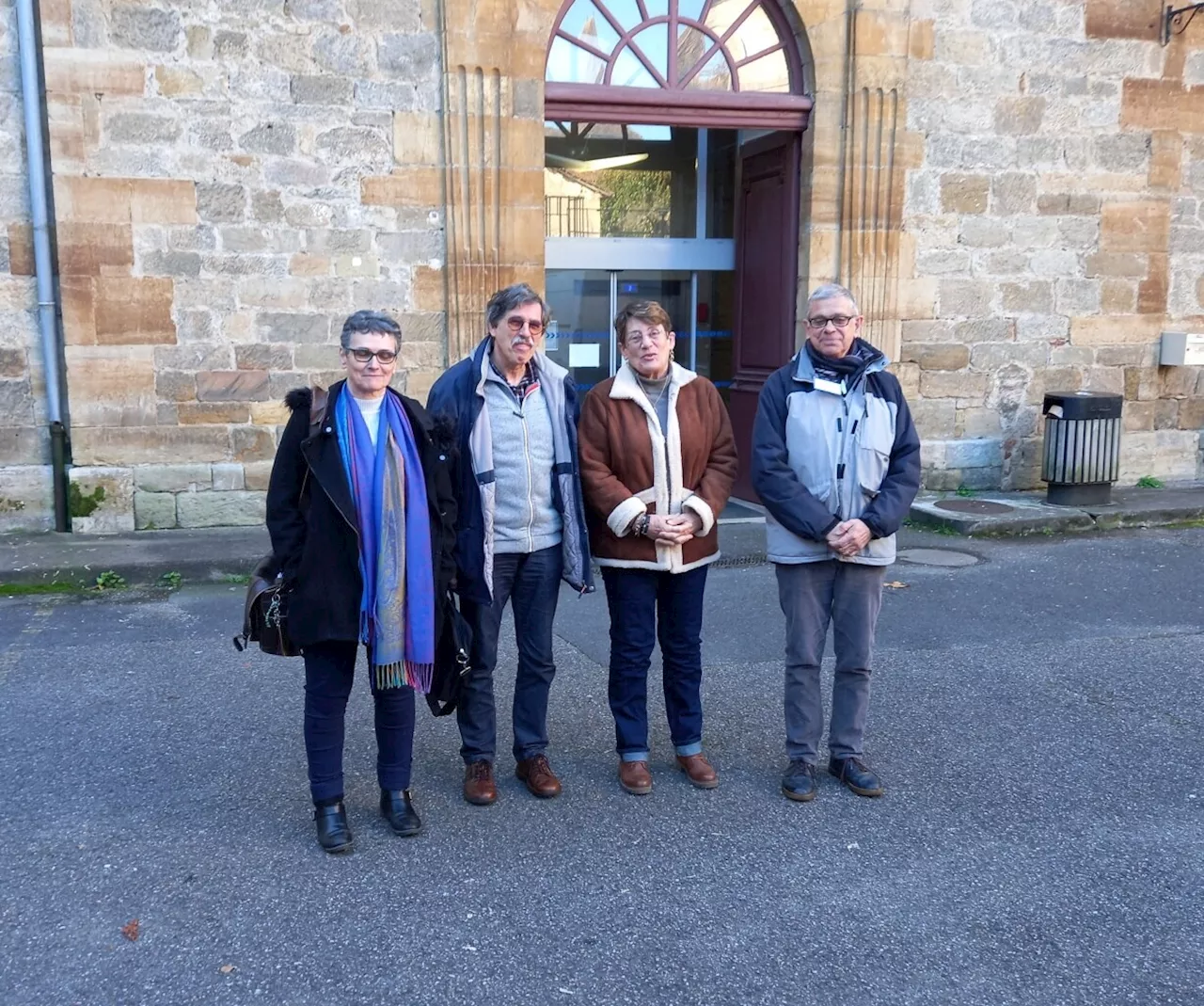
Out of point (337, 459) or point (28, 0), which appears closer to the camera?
point (337, 459)

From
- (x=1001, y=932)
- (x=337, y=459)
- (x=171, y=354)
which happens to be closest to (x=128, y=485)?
(x=171, y=354)

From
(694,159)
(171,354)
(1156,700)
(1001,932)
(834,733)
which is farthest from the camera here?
(694,159)

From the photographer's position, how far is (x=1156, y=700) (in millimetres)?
5215

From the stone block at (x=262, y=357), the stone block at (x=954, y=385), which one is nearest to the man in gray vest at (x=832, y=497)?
the stone block at (x=262, y=357)

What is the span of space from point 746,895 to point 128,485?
616 cm

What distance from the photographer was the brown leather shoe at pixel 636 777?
4.24 m

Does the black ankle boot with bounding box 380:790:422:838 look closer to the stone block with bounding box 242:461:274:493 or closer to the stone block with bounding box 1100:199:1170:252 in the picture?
the stone block with bounding box 242:461:274:493

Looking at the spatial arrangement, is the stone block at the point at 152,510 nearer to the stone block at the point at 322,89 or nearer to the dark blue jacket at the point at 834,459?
the stone block at the point at 322,89

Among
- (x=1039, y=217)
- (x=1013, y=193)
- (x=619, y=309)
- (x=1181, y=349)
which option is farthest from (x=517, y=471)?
(x=1181, y=349)

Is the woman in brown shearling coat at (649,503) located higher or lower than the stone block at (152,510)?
higher

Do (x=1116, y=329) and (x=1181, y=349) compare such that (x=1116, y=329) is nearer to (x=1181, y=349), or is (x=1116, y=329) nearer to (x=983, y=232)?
(x=1181, y=349)

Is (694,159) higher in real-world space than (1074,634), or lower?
higher

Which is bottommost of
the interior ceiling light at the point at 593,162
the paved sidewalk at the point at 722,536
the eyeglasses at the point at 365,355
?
the paved sidewalk at the point at 722,536

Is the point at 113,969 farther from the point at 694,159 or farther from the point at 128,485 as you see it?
the point at 694,159
